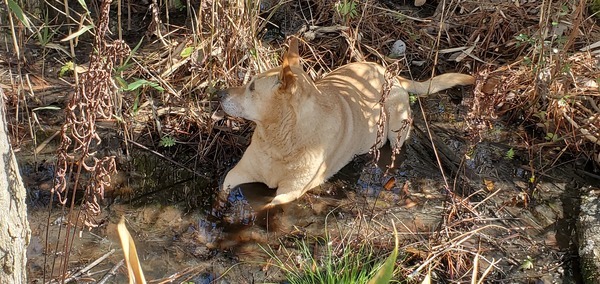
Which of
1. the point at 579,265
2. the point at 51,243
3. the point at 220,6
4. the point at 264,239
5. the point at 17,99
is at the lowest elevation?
the point at 579,265

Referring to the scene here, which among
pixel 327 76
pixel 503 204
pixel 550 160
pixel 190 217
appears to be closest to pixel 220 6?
pixel 327 76

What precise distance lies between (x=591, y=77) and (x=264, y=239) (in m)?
2.91

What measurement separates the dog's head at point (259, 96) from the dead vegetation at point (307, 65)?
Result: 0.45m

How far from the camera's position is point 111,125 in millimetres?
4570

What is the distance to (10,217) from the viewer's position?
217cm

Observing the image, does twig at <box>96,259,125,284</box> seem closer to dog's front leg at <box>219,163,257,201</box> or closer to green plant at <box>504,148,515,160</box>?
dog's front leg at <box>219,163,257,201</box>

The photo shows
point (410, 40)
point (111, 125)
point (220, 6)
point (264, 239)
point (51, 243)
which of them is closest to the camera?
point (51, 243)

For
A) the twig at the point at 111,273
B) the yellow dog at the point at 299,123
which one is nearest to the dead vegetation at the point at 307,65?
the yellow dog at the point at 299,123

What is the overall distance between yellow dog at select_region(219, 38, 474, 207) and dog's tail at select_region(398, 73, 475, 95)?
1.42 ft

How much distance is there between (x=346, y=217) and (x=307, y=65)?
1681 millimetres

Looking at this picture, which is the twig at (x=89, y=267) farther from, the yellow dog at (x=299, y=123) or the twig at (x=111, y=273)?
the yellow dog at (x=299, y=123)

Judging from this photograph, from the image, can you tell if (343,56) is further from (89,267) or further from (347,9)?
(89,267)

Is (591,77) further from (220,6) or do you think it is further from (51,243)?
(51,243)

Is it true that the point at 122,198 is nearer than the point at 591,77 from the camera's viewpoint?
Yes
